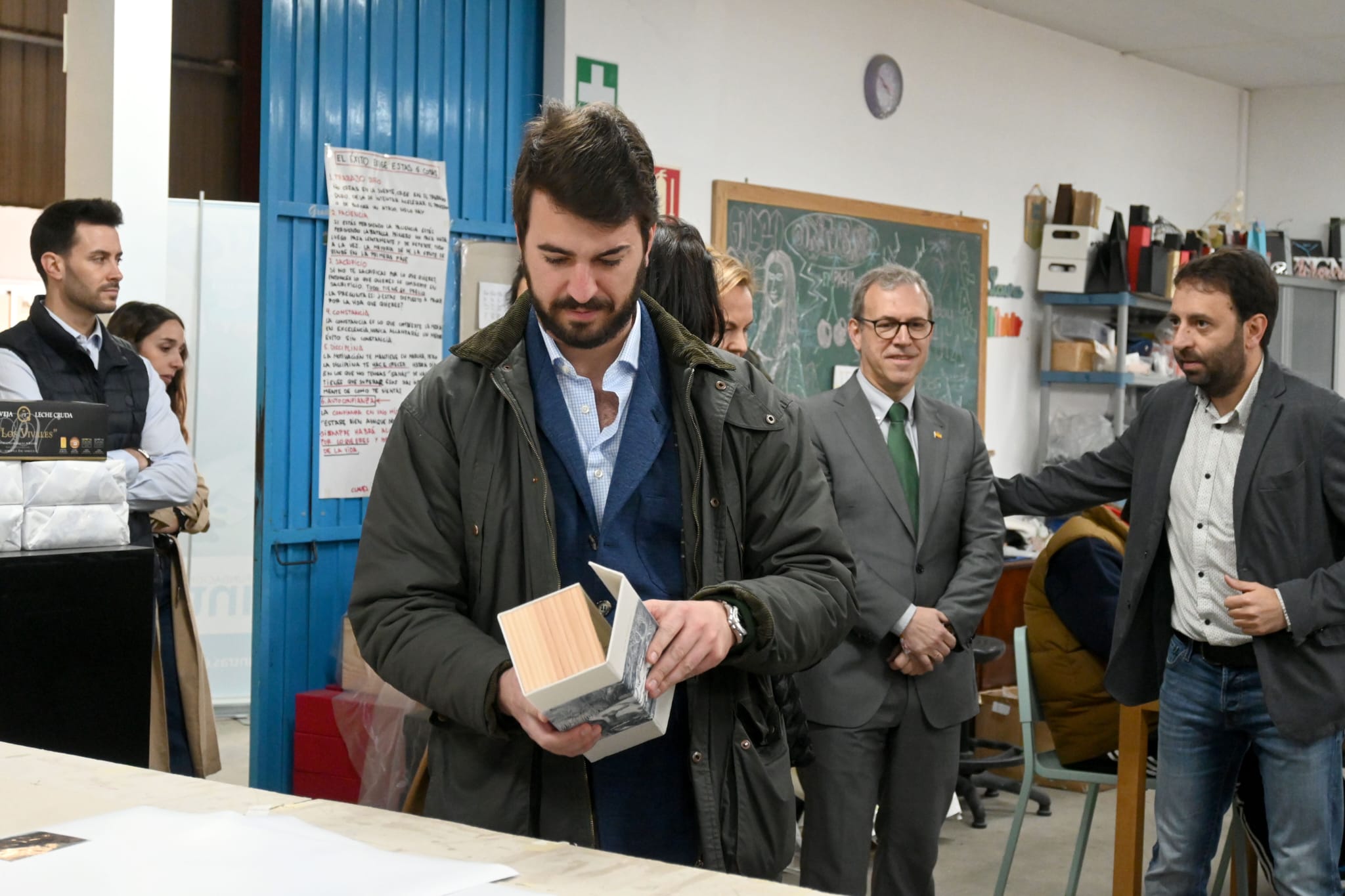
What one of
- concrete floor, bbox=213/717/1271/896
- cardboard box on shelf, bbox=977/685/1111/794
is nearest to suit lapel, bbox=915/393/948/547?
concrete floor, bbox=213/717/1271/896

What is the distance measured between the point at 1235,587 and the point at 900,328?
0.92m

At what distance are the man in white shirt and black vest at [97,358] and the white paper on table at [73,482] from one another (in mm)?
715

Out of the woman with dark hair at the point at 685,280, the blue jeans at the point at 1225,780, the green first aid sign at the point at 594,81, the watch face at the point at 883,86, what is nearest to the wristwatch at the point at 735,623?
the woman with dark hair at the point at 685,280

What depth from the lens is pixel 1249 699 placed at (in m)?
2.80

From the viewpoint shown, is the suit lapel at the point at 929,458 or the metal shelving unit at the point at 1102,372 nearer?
the suit lapel at the point at 929,458

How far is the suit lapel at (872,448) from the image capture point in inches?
117

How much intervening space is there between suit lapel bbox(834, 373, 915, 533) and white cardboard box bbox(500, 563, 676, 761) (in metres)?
1.59

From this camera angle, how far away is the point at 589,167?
5.20 ft

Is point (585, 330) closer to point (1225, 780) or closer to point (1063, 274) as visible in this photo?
point (1225, 780)

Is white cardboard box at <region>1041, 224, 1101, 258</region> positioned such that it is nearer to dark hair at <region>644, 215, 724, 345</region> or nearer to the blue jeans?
the blue jeans

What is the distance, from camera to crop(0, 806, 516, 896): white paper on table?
1076mm

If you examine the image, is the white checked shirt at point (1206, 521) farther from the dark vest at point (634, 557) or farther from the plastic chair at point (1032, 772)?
the dark vest at point (634, 557)

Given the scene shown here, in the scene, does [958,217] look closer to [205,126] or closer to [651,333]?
[205,126]

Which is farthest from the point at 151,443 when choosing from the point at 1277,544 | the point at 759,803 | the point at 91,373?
the point at 1277,544
